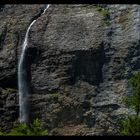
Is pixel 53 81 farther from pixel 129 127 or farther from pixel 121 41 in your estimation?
pixel 129 127

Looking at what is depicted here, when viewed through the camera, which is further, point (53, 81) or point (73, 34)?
point (73, 34)

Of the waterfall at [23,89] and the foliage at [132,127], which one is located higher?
the foliage at [132,127]

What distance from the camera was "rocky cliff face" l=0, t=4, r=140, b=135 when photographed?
1459 inches

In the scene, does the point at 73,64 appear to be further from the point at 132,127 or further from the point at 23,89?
the point at 132,127

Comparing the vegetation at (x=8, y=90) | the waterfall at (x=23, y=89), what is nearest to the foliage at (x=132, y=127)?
the waterfall at (x=23, y=89)

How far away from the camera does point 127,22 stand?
42.8 m

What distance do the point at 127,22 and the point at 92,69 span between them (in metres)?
5.88

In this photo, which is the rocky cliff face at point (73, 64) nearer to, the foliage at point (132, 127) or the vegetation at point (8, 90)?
the vegetation at point (8, 90)

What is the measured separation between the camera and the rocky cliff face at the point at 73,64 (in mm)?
37069

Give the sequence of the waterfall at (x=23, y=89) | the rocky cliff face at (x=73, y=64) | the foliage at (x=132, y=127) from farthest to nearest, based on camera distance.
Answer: the waterfall at (x=23, y=89) < the rocky cliff face at (x=73, y=64) < the foliage at (x=132, y=127)

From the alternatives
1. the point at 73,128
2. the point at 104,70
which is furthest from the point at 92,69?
the point at 73,128

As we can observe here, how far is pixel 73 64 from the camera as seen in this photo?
40281mm

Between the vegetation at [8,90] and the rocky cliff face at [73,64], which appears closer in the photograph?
the rocky cliff face at [73,64]

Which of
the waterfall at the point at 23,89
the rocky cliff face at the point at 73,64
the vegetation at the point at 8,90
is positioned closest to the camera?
the rocky cliff face at the point at 73,64
